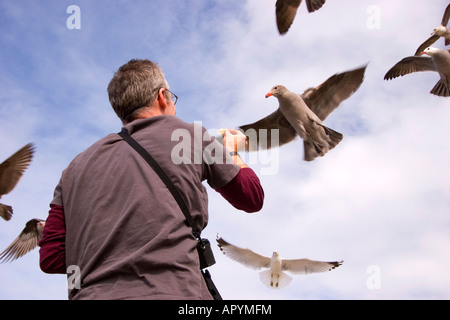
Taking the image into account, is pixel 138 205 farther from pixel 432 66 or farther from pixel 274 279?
pixel 432 66

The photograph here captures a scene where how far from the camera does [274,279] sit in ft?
36.8

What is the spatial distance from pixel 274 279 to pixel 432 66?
231 inches

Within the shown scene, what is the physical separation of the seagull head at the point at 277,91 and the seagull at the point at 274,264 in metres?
3.95

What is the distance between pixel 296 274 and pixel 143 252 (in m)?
9.50

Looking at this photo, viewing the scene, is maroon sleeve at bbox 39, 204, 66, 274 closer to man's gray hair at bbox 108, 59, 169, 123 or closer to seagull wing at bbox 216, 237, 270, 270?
man's gray hair at bbox 108, 59, 169, 123

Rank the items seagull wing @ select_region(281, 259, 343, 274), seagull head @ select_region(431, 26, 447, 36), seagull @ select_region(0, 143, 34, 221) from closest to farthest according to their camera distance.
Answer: seagull @ select_region(0, 143, 34, 221)
seagull wing @ select_region(281, 259, 343, 274)
seagull head @ select_region(431, 26, 447, 36)

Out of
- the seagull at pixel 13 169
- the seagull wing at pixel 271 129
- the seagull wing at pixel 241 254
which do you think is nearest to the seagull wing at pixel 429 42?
the seagull wing at pixel 271 129

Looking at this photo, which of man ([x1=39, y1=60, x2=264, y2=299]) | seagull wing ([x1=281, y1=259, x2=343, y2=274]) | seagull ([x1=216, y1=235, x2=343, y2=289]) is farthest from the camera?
seagull ([x1=216, y1=235, x2=343, y2=289])

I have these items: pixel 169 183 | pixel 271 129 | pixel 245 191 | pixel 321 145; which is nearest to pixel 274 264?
pixel 271 129

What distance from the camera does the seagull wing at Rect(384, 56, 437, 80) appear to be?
36.7 ft

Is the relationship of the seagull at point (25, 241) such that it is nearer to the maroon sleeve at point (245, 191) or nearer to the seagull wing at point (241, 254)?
the seagull wing at point (241, 254)

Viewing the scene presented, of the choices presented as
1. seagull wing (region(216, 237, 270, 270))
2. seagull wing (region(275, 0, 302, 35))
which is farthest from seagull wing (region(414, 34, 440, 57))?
seagull wing (region(216, 237, 270, 270))

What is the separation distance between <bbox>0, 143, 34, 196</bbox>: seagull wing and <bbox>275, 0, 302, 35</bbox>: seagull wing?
222 inches
